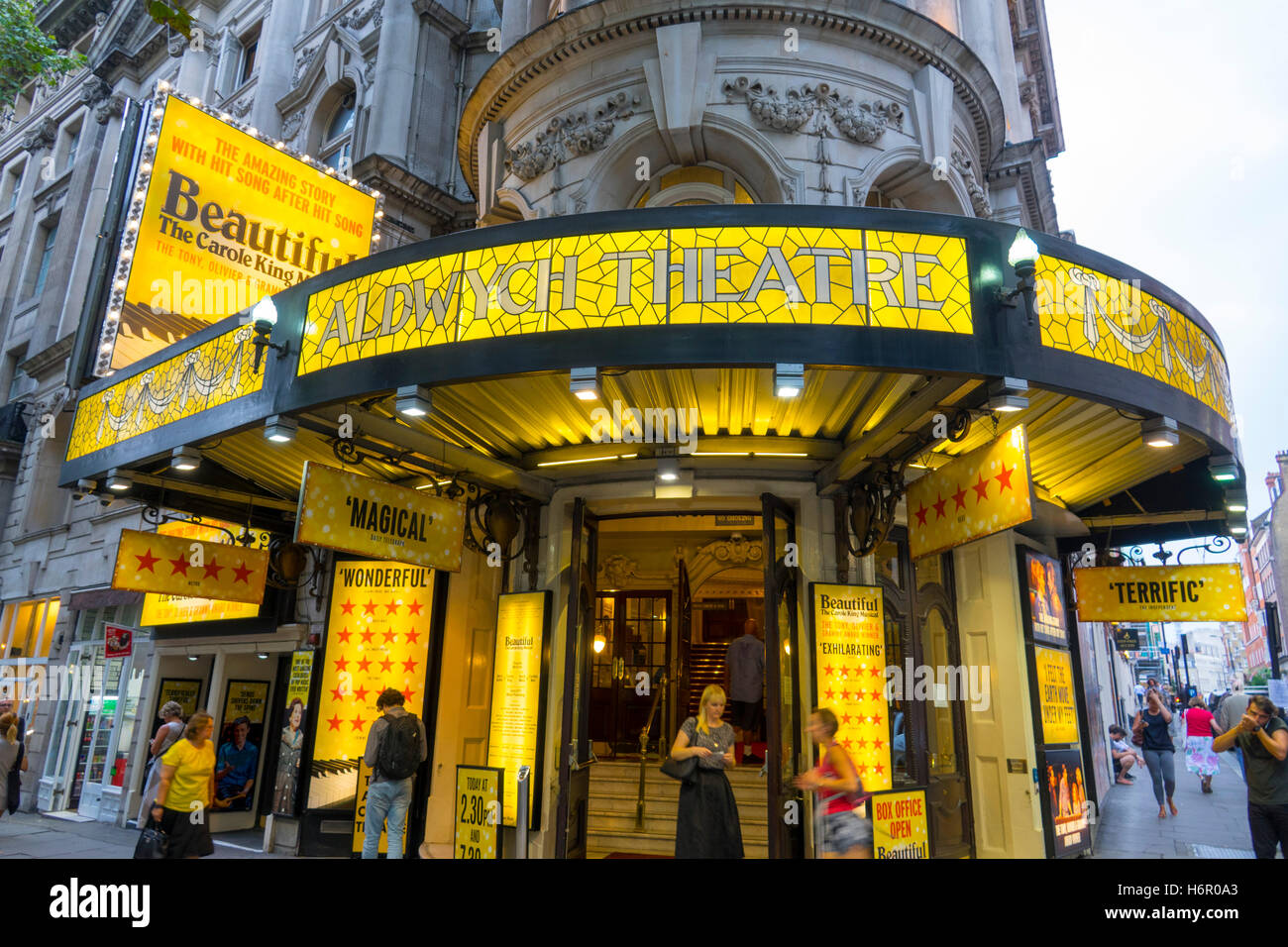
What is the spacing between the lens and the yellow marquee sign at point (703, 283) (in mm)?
6000

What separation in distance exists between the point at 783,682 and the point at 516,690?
2998 mm

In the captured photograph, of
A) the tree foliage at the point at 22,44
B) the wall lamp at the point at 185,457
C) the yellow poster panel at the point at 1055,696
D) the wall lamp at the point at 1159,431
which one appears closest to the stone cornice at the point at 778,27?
the wall lamp at the point at 1159,431

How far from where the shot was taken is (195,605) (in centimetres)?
1395

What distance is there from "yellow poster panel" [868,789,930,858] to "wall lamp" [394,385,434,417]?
5.26m

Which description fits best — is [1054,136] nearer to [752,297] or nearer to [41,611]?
[752,297]

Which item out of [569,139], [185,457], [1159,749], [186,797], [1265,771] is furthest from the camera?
[1159,749]

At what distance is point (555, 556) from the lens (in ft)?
31.2

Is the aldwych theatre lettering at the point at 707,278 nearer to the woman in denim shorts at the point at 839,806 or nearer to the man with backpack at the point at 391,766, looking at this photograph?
the woman in denim shorts at the point at 839,806

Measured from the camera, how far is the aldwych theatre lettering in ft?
19.8

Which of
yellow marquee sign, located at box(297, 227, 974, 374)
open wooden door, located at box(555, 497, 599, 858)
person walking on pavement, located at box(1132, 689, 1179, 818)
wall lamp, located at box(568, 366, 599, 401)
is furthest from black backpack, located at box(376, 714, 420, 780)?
person walking on pavement, located at box(1132, 689, 1179, 818)

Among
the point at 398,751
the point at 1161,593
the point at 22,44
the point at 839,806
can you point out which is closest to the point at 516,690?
the point at 398,751

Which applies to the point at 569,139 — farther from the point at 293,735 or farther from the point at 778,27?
the point at 293,735

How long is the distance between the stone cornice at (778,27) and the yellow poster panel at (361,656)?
7109 millimetres
